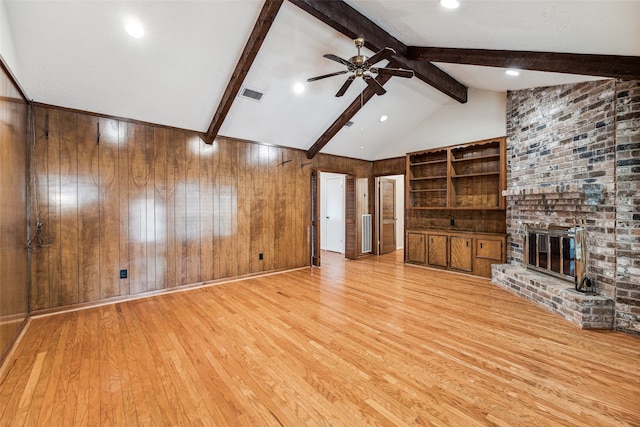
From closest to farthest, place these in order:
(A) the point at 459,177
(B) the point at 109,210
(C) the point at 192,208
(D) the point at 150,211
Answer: (B) the point at 109,210 → (D) the point at 150,211 → (C) the point at 192,208 → (A) the point at 459,177

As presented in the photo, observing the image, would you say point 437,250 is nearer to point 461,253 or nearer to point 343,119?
point 461,253

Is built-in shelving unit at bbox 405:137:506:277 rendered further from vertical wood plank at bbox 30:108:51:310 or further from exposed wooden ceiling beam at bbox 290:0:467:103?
vertical wood plank at bbox 30:108:51:310

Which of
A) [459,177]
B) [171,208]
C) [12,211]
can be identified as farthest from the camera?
[459,177]

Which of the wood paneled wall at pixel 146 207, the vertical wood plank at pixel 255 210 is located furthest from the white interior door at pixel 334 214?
the vertical wood plank at pixel 255 210

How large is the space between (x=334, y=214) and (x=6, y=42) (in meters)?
6.50

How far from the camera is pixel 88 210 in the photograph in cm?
355

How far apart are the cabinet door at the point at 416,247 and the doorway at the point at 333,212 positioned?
1.96 m

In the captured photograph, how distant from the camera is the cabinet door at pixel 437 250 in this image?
5.54 m

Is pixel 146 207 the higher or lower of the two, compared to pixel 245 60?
lower

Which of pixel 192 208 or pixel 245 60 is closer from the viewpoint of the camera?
pixel 245 60

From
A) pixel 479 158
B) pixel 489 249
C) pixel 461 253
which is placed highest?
pixel 479 158

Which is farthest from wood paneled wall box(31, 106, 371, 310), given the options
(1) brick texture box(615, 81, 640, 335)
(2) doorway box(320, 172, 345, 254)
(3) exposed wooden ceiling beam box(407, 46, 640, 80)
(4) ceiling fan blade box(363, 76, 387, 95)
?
(1) brick texture box(615, 81, 640, 335)

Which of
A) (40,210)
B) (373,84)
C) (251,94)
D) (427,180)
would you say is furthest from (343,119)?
(40,210)

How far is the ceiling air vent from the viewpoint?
3885mm
